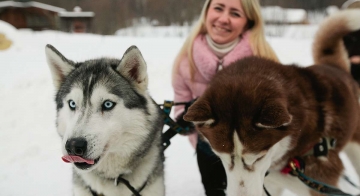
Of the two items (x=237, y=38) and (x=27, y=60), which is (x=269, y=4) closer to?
(x=27, y=60)

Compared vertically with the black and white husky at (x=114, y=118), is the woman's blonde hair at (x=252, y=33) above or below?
above

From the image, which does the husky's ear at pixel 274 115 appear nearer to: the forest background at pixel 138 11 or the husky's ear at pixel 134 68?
the husky's ear at pixel 134 68

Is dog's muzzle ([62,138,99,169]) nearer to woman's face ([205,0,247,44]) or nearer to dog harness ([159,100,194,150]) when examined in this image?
dog harness ([159,100,194,150])

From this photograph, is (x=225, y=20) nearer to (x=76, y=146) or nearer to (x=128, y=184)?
(x=128, y=184)

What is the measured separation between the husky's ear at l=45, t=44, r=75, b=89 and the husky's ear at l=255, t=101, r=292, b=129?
1.18 m

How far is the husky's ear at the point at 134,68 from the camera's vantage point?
1.64m

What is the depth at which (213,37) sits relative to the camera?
2.50m

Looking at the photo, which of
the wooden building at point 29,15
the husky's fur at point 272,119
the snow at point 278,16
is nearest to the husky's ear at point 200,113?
the husky's fur at point 272,119

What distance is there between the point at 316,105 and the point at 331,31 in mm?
956

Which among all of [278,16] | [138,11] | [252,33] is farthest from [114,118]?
[278,16]

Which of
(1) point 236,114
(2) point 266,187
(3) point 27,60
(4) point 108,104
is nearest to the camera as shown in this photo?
(1) point 236,114

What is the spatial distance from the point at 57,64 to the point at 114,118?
560mm

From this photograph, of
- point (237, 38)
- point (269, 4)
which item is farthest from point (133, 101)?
point (269, 4)

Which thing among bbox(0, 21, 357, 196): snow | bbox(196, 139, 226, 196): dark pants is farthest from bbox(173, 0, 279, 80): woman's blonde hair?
bbox(0, 21, 357, 196): snow
